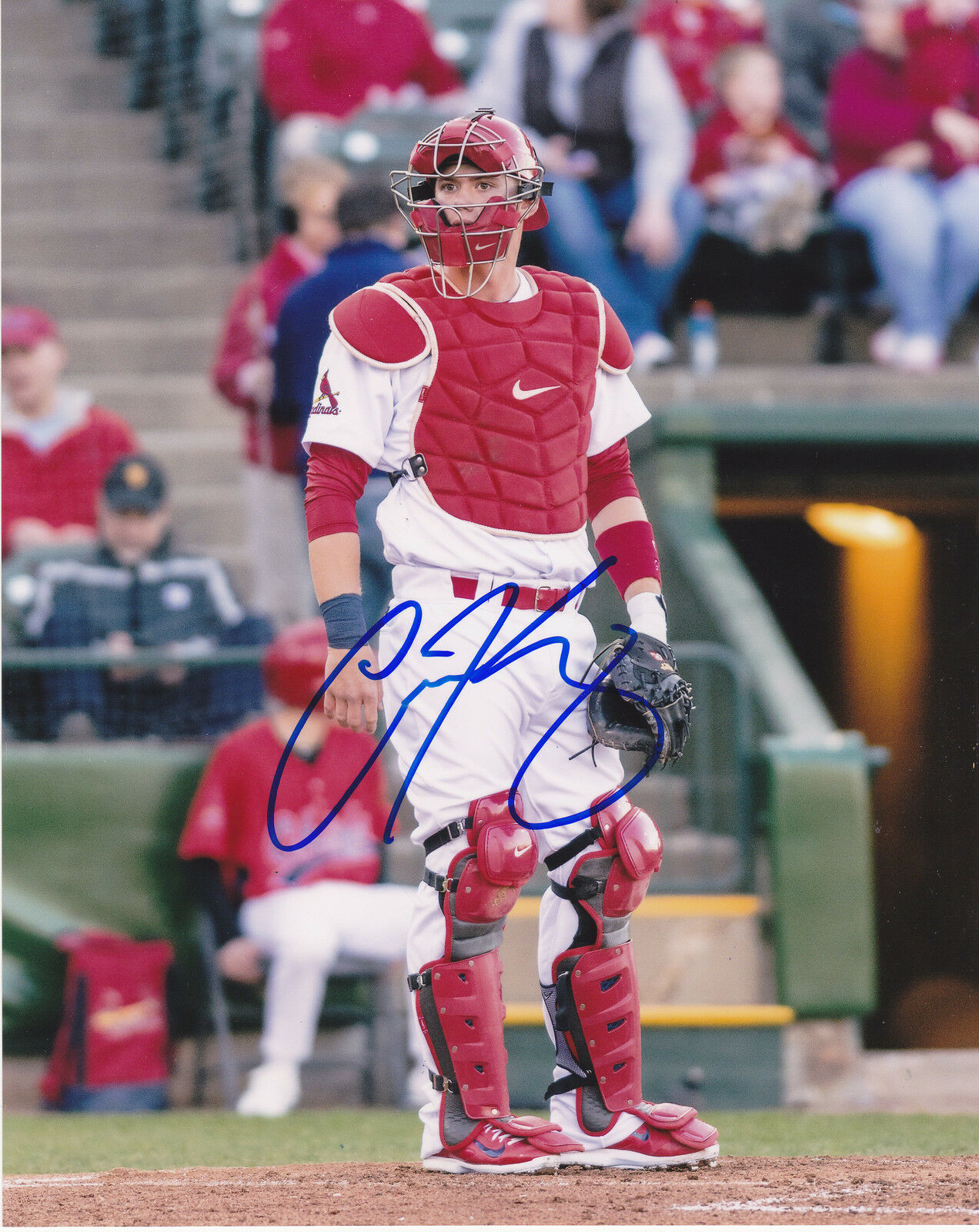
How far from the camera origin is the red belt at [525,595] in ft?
9.81

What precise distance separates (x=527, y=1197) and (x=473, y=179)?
1.64 m

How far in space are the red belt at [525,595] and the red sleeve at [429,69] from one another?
3348 millimetres

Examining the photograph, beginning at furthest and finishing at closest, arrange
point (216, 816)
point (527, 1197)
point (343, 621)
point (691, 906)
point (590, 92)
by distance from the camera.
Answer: point (691, 906) < point (216, 816) < point (590, 92) < point (343, 621) < point (527, 1197)

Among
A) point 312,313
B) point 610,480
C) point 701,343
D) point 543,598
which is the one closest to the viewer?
point 543,598

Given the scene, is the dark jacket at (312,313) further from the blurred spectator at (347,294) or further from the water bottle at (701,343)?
the water bottle at (701,343)

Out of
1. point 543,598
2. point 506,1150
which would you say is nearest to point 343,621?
point 543,598

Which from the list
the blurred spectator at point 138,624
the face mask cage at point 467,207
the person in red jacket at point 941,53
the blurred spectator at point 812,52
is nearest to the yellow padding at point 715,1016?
the blurred spectator at point 138,624

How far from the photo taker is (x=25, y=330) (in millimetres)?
5914

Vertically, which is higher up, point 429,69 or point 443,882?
point 429,69

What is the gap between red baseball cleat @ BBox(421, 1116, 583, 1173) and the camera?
296 cm

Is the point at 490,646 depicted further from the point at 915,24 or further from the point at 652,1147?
the point at 915,24

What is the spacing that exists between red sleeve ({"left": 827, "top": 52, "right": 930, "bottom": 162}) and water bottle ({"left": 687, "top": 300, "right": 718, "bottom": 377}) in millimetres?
1000

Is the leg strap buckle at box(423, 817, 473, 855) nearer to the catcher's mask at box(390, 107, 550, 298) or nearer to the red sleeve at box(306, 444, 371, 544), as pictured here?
the red sleeve at box(306, 444, 371, 544)
